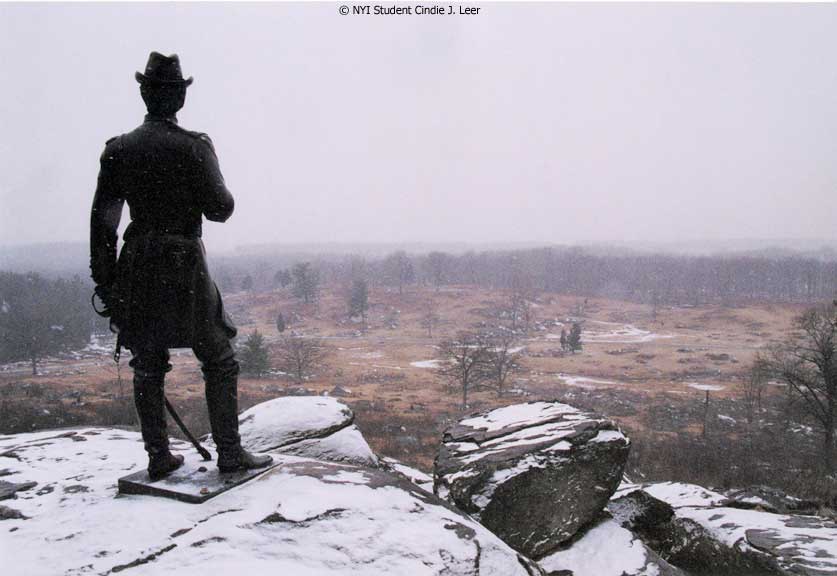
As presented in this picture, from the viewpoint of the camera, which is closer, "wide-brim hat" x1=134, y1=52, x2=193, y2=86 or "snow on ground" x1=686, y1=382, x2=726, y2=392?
"wide-brim hat" x1=134, y1=52, x2=193, y2=86

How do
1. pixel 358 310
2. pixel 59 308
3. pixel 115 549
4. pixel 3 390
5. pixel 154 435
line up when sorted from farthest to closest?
pixel 358 310
pixel 59 308
pixel 3 390
pixel 154 435
pixel 115 549

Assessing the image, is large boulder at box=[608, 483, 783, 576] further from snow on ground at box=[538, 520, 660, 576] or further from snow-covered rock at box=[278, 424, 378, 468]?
snow-covered rock at box=[278, 424, 378, 468]

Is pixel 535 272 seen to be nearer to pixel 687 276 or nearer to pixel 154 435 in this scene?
pixel 687 276

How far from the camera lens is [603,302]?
322ft

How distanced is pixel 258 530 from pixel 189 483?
0.81m

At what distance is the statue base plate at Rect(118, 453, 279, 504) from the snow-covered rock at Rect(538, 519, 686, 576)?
339 centimetres

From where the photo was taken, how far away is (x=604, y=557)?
5.68 m

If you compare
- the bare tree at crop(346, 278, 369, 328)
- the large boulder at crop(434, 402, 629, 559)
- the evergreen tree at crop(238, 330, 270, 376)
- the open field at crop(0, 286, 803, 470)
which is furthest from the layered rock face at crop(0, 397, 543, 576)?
the bare tree at crop(346, 278, 369, 328)

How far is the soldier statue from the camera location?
3420 mm

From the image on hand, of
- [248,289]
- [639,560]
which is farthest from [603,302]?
[639,560]

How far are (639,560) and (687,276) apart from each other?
114 m

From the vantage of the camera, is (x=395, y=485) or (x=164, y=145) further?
(x=395, y=485)

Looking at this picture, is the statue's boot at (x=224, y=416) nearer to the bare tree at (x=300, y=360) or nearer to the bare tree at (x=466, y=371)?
the bare tree at (x=466, y=371)

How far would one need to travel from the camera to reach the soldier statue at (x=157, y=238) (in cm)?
342
